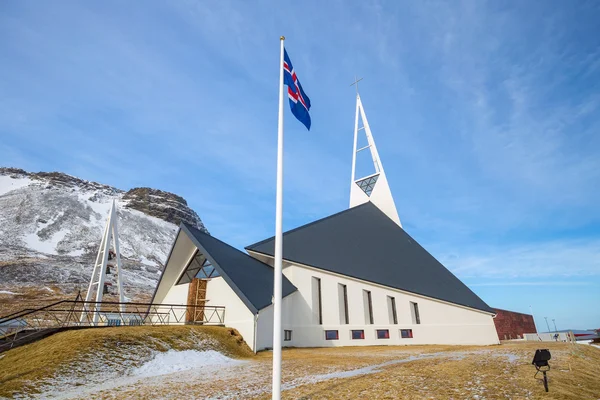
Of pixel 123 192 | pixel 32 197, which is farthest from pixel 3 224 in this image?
pixel 123 192

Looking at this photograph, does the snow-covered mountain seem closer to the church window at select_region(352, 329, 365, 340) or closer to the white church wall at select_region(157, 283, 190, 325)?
the white church wall at select_region(157, 283, 190, 325)

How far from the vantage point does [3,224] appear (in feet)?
260

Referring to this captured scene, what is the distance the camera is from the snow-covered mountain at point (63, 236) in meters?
49.4

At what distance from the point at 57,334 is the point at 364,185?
1405 inches

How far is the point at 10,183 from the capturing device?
114 meters

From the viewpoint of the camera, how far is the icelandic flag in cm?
963

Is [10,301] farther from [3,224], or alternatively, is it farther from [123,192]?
[123,192]

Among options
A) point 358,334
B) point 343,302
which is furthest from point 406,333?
point 343,302

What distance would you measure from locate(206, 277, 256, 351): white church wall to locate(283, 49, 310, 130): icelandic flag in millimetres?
11113

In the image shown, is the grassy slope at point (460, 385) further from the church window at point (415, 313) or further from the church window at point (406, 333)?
the church window at point (415, 313)

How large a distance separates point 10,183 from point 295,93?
484 feet

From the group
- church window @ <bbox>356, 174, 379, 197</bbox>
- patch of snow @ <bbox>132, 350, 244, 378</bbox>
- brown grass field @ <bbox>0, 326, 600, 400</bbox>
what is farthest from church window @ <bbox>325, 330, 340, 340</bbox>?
church window @ <bbox>356, 174, 379, 197</bbox>

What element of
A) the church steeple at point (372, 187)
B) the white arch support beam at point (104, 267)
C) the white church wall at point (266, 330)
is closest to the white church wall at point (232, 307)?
the white church wall at point (266, 330)

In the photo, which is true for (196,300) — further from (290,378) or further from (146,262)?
(146,262)
